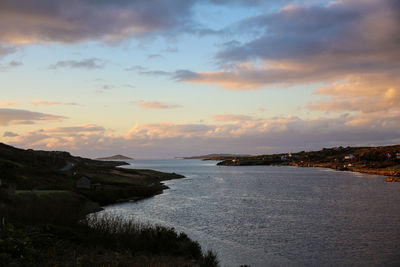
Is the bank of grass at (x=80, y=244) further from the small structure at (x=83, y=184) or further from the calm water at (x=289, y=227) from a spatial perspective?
the small structure at (x=83, y=184)

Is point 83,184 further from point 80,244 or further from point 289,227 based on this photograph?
point 80,244

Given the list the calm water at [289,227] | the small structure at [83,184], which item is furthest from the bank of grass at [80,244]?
the small structure at [83,184]

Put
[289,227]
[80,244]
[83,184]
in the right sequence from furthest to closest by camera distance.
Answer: [83,184]
[289,227]
[80,244]

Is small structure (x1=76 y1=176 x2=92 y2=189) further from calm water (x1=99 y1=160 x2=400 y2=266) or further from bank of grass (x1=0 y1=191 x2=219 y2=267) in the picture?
bank of grass (x1=0 y1=191 x2=219 y2=267)

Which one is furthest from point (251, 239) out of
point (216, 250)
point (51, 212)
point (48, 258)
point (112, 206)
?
point (112, 206)

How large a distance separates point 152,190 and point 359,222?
6070cm

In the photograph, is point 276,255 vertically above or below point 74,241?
below

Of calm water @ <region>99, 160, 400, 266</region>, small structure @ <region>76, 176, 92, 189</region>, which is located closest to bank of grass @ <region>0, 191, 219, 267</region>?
calm water @ <region>99, 160, 400, 266</region>

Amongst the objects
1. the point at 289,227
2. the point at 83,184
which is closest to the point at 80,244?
the point at 289,227

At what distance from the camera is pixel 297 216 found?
5753cm

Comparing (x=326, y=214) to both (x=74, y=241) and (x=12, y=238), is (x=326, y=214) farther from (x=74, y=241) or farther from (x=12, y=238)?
(x=12, y=238)

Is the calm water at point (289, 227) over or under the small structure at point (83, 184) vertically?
under

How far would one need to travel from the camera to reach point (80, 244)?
2611 centimetres

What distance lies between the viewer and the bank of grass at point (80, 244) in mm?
20469
